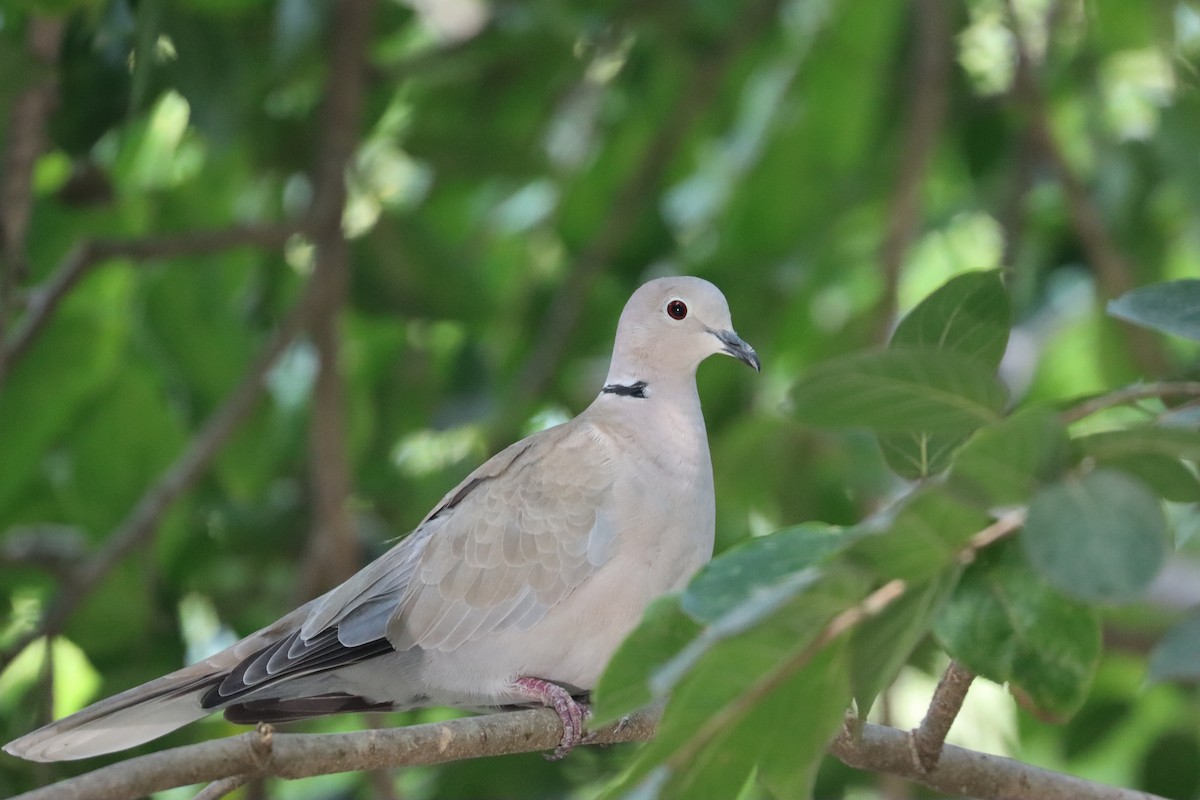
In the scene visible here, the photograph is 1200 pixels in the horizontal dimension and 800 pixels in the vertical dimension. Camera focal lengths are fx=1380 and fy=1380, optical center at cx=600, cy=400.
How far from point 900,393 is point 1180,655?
0.85ft

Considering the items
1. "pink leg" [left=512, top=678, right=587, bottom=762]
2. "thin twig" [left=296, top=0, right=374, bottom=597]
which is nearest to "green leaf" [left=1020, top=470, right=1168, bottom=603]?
"pink leg" [left=512, top=678, right=587, bottom=762]

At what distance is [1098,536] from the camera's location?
2.86ft

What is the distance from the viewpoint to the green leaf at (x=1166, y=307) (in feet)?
3.65

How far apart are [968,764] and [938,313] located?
2.48 ft

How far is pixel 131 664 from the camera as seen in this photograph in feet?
10.6

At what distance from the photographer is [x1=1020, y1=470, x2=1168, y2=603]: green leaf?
0.84 m

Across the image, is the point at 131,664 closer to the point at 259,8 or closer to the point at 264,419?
the point at 264,419

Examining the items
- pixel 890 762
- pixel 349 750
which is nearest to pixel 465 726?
pixel 349 750

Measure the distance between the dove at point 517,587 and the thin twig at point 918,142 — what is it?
122 centimetres

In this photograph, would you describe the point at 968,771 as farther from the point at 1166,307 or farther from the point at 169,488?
the point at 169,488

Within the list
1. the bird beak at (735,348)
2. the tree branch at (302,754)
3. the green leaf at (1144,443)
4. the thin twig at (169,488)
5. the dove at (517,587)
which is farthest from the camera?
the thin twig at (169,488)

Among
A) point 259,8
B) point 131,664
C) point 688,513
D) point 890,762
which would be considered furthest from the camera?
point 259,8

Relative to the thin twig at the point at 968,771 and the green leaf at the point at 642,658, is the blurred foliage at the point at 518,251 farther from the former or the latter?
the green leaf at the point at 642,658

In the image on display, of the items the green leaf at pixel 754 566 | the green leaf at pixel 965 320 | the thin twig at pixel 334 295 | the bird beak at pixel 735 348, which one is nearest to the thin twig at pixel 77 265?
the thin twig at pixel 334 295
